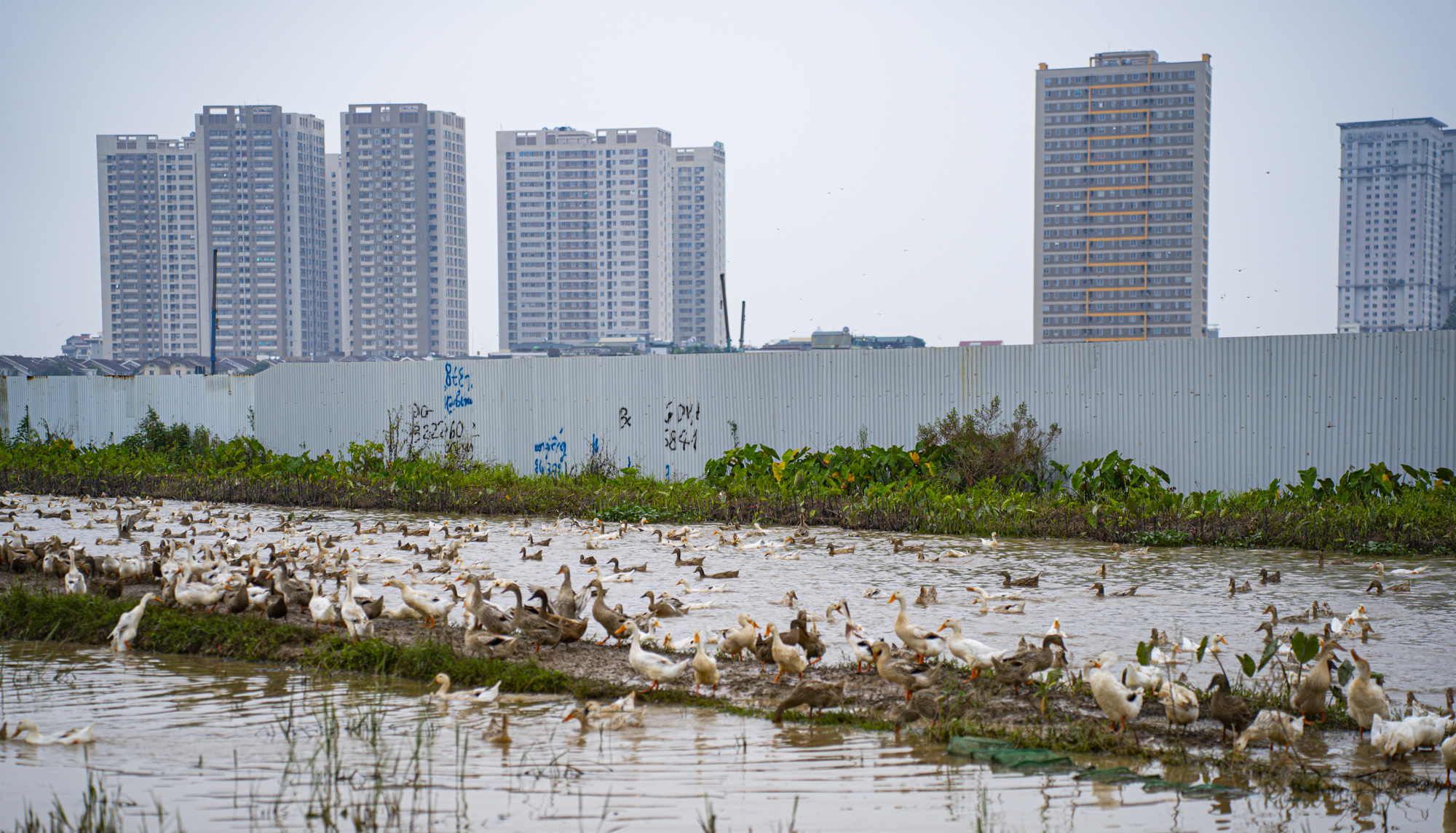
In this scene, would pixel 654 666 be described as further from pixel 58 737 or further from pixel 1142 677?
pixel 58 737

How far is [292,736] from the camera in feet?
15.6

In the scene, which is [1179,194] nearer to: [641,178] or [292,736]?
[641,178]

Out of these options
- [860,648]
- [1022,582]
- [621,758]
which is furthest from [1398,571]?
[621,758]

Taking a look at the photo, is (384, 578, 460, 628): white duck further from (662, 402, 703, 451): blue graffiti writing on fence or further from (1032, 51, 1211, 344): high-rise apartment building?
(1032, 51, 1211, 344): high-rise apartment building

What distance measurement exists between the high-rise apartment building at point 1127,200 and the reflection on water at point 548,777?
3859 inches

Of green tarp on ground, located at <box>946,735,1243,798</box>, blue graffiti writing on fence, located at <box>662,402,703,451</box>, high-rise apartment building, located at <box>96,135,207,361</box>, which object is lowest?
green tarp on ground, located at <box>946,735,1243,798</box>

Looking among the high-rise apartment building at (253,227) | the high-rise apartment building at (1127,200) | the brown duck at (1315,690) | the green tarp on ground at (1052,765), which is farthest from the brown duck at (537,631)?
the high-rise apartment building at (253,227)

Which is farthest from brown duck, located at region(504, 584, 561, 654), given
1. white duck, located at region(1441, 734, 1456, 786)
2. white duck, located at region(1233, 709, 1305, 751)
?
white duck, located at region(1441, 734, 1456, 786)

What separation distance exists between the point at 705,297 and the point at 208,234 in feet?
174

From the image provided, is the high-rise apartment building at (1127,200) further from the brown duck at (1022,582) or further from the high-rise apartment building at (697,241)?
the brown duck at (1022,582)

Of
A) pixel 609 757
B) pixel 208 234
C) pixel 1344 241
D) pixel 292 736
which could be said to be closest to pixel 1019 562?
pixel 609 757

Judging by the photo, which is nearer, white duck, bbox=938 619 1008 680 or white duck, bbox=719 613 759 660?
white duck, bbox=938 619 1008 680

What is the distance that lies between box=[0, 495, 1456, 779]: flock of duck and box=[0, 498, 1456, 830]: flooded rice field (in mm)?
146

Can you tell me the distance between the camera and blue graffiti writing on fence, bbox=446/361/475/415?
20.0 m
